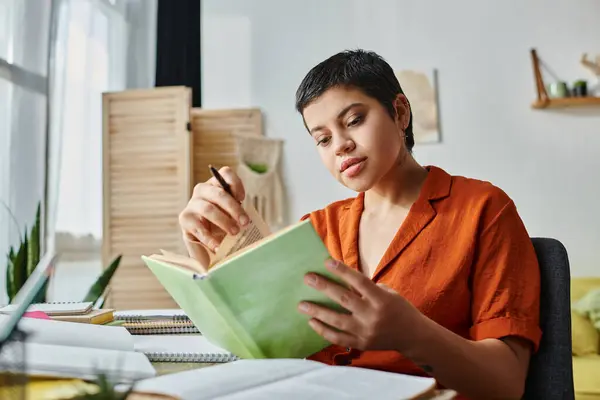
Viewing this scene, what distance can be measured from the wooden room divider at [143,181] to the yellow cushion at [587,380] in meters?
2.17

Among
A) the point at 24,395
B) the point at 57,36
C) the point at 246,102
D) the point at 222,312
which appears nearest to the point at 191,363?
the point at 222,312

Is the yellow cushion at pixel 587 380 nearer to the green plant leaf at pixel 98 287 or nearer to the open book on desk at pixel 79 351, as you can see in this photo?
the green plant leaf at pixel 98 287

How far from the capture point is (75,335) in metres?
0.84

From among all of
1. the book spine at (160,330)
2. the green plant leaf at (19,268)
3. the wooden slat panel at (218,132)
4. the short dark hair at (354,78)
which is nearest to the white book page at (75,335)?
the book spine at (160,330)

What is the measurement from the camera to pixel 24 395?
1.21 feet

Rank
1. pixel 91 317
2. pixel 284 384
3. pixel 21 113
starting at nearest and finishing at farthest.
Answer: pixel 284 384
pixel 91 317
pixel 21 113

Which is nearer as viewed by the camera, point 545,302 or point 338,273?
point 338,273

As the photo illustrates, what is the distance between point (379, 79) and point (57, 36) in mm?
2805

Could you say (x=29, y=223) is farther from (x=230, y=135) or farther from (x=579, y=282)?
(x=579, y=282)

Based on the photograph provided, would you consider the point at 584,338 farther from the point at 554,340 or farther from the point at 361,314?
the point at 361,314

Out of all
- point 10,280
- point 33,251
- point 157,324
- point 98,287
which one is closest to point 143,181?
point 33,251

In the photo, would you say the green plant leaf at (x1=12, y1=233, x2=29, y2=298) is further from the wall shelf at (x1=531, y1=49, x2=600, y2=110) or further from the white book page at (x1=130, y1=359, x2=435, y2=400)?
the wall shelf at (x1=531, y1=49, x2=600, y2=110)

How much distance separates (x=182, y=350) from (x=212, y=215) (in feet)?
0.68

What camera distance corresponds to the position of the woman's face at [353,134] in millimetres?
1064
